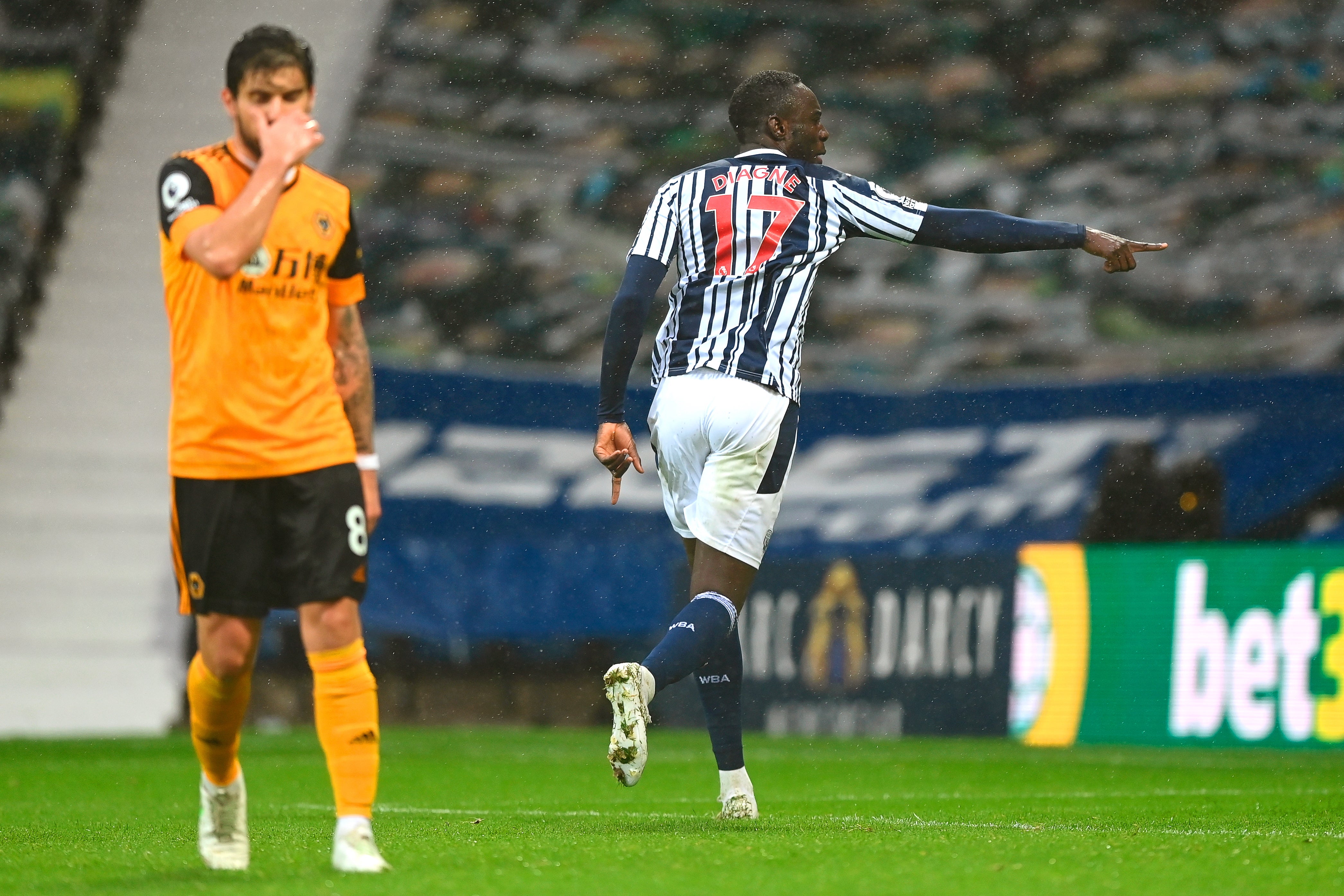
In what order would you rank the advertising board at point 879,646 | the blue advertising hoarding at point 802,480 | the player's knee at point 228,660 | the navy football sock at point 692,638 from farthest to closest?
the blue advertising hoarding at point 802,480
the advertising board at point 879,646
the navy football sock at point 692,638
the player's knee at point 228,660

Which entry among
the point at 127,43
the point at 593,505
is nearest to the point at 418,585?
the point at 593,505

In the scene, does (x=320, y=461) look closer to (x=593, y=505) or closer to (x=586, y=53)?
(x=593, y=505)

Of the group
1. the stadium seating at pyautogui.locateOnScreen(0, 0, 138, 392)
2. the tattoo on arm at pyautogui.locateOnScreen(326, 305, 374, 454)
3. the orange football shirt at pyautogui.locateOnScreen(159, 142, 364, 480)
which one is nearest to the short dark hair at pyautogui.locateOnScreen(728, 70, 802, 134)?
the tattoo on arm at pyautogui.locateOnScreen(326, 305, 374, 454)

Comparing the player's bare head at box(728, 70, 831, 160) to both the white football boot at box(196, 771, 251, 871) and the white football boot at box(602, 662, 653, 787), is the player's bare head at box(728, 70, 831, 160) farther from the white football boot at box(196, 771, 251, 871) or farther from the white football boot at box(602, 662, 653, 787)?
the white football boot at box(196, 771, 251, 871)

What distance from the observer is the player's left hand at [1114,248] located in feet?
15.1

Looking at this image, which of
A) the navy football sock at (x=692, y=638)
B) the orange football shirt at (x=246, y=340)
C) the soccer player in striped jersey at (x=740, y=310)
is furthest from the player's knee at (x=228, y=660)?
the soccer player in striped jersey at (x=740, y=310)

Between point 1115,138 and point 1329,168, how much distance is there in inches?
73.9

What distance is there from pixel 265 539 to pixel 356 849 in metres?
0.60

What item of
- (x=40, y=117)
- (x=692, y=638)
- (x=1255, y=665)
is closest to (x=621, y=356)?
(x=692, y=638)

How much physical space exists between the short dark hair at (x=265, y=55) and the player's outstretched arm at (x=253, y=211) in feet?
0.43

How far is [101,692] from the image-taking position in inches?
512

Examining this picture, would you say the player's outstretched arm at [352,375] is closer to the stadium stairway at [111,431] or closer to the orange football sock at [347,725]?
the orange football sock at [347,725]

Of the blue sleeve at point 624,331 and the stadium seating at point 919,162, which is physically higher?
the stadium seating at point 919,162

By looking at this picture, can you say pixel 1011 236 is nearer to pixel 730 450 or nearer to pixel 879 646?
pixel 730 450
